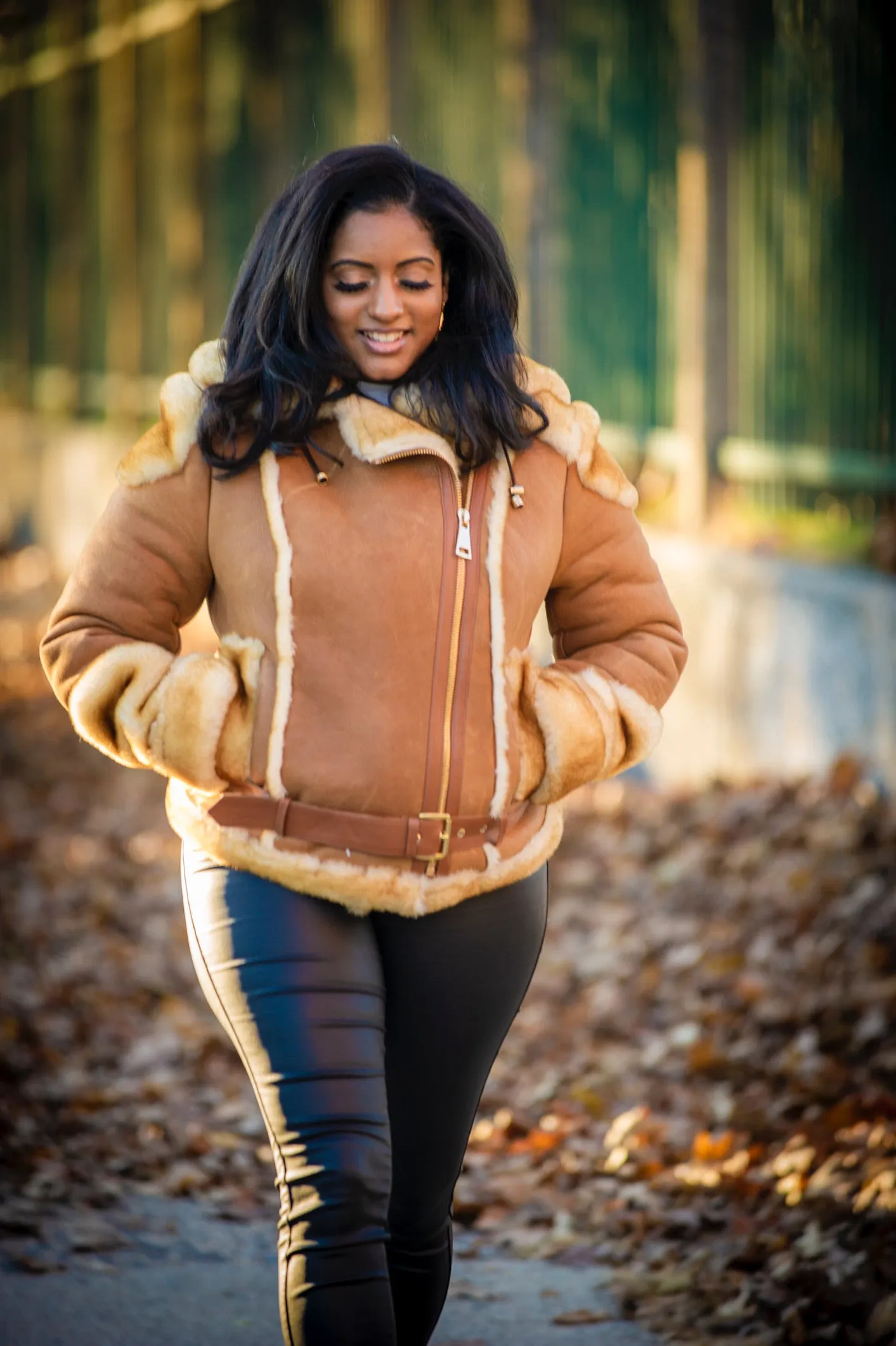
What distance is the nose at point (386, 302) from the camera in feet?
10.8

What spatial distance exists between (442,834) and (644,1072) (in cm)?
306

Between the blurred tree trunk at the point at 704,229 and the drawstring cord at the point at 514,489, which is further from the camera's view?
the blurred tree trunk at the point at 704,229

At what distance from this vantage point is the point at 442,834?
3219 millimetres

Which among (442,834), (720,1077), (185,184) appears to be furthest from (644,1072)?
(185,184)

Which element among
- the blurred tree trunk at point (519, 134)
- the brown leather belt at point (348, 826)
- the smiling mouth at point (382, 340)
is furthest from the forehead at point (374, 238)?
the blurred tree trunk at point (519, 134)

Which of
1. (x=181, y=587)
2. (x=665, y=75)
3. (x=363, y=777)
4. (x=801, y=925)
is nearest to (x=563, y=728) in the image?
(x=363, y=777)

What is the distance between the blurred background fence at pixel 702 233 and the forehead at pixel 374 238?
2.22ft

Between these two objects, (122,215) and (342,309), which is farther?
(122,215)

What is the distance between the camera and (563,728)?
3354mm

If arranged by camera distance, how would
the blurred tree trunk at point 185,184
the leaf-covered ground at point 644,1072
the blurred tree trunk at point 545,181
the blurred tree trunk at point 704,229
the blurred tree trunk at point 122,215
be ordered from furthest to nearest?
the blurred tree trunk at point 122,215 < the blurred tree trunk at point 185,184 < the blurred tree trunk at point 545,181 < the blurred tree trunk at point 704,229 < the leaf-covered ground at point 644,1072

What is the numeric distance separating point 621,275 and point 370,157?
814 centimetres

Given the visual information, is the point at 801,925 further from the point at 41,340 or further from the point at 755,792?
the point at 41,340

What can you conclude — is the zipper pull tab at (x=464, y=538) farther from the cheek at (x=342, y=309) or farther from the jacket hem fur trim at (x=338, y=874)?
the jacket hem fur trim at (x=338, y=874)

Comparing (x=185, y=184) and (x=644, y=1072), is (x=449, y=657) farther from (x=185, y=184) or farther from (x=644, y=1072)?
(x=185, y=184)
